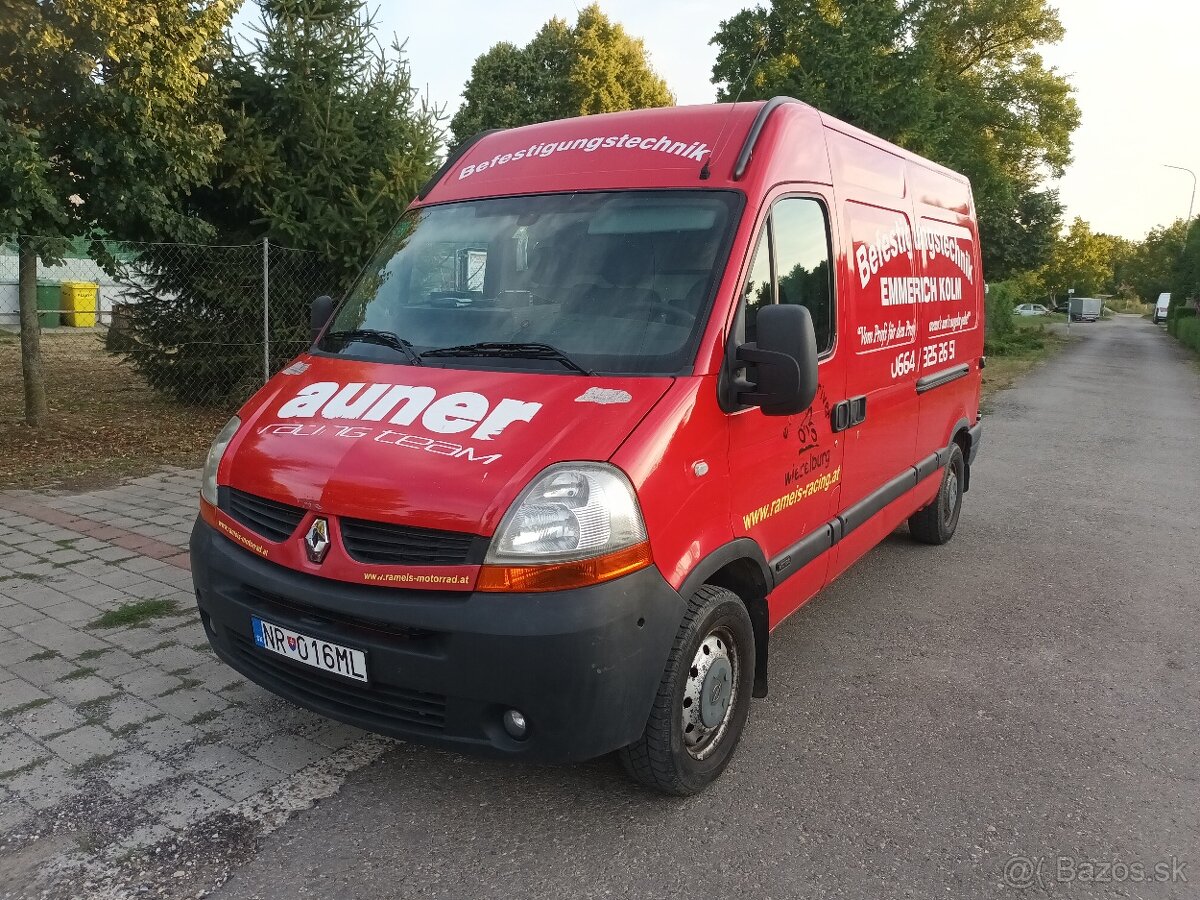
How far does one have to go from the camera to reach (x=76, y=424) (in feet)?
31.4

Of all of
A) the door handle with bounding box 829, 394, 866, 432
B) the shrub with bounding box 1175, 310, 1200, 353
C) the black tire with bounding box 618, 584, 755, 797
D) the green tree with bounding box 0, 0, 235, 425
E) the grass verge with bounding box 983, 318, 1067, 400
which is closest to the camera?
the black tire with bounding box 618, 584, 755, 797

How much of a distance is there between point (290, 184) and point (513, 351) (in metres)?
7.31

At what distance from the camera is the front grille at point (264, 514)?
294cm

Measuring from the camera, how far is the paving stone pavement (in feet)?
9.71

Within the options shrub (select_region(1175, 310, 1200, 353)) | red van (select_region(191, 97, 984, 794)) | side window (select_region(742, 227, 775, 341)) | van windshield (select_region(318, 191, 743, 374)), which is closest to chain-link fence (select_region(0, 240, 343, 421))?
van windshield (select_region(318, 191, 743, 374))

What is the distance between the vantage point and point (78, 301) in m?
23.0

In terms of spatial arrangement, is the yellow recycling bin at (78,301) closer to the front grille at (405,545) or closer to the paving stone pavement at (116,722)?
the paving stone pavement at (116,722)

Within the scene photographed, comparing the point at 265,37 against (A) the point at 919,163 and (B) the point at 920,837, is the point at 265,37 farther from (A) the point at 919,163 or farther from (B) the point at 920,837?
(B) the point at 920,837

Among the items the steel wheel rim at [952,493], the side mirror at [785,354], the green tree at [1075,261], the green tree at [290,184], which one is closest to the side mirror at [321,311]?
the side mirror at [785,354]

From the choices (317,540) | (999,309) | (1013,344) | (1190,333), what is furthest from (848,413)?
(1190,333)

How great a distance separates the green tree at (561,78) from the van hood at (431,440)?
2840cm

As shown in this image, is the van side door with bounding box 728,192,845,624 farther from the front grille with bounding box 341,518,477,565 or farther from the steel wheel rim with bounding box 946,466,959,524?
the steel wheel rim with bounding box 946,466,959,524

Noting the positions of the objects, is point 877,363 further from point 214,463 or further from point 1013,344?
point 1013,344

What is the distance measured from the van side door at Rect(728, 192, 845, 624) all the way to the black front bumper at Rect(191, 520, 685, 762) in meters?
0.70
